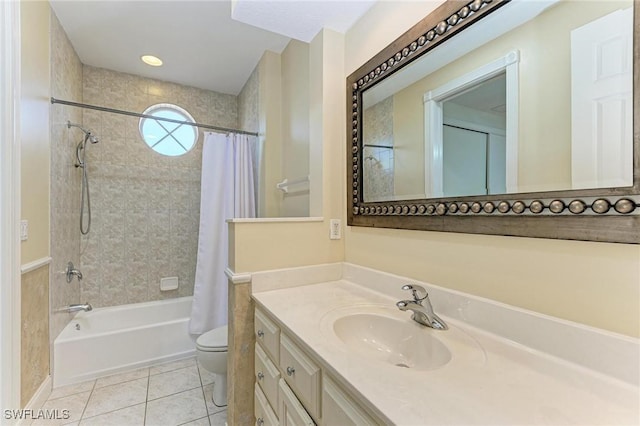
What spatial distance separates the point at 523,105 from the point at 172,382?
8.40ft

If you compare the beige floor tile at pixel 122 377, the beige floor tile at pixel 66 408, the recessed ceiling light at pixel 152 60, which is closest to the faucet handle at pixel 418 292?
the beige floor tile at pixel 66 408

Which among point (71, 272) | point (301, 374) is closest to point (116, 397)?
point (71, 272)

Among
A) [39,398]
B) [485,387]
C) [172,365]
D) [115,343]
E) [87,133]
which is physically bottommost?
[172,365]

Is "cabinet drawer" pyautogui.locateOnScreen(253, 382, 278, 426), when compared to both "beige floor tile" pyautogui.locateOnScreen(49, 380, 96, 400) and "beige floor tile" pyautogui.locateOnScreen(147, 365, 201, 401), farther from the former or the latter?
"beige floor tile" pyautogui.locateOnScreen(49, 380, 96, 400)

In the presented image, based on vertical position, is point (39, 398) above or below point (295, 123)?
below

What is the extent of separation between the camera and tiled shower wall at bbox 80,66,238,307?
248 cm

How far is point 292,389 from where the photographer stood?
3.11 ft

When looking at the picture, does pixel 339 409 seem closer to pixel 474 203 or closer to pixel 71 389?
pixel 474 203

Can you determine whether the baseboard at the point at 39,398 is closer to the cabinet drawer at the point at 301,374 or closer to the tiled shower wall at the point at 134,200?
the tiled shower wall at the point at 134,200

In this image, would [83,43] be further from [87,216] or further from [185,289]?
[185,289]

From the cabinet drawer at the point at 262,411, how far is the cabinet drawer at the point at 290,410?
0.35ft

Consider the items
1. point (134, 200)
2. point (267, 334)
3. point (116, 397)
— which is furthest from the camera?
point (134, 200)

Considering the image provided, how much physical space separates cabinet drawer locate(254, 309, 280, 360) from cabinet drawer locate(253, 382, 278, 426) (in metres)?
0.23

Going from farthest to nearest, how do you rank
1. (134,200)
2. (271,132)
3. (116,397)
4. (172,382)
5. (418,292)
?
1. (134,200)
2. (271,132)
3. (172,382)
4. (116,397)
5. (418,292)
